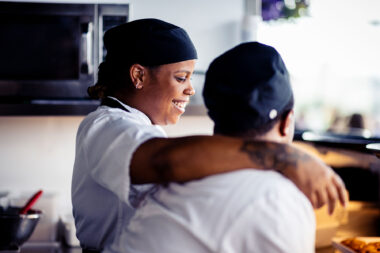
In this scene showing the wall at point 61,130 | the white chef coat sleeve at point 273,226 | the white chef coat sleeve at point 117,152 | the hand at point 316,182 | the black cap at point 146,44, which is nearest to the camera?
the white chef coat sleeve at point 273,226

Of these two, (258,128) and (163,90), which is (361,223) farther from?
(258,128)

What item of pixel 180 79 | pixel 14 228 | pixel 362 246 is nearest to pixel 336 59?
pixel 14 228

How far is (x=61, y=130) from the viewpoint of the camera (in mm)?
2938

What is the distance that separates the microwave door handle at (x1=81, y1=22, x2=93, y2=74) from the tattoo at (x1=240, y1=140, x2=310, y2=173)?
72.9 inches

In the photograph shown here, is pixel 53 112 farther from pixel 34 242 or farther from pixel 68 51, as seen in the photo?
pixel 34 242

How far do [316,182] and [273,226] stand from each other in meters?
0.17

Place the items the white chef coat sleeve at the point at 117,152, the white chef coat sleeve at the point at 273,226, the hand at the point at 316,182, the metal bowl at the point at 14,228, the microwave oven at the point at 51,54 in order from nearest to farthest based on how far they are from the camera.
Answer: the white chef coat sleeve at the point at 273,226
the hand at the point at 316,182
the white chef coat sleeve at the point at 117,152
the metal bowl at the point at 14,228
the microwave oven at the point at 51,54


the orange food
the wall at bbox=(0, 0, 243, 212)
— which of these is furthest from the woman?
the wall at bbox=(0, 0, 243, 212)

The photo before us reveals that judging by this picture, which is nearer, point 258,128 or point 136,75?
point 258,128

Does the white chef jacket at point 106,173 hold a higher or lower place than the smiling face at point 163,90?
lower

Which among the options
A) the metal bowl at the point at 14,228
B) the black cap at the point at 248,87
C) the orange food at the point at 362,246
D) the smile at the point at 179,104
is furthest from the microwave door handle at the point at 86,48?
the black cap at the point at 248,87

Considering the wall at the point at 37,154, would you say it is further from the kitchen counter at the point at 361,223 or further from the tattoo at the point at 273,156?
the tattoo at the point at 273,156

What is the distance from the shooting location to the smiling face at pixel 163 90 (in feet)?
5.18

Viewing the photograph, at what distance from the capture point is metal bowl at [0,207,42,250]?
93.4 inches
